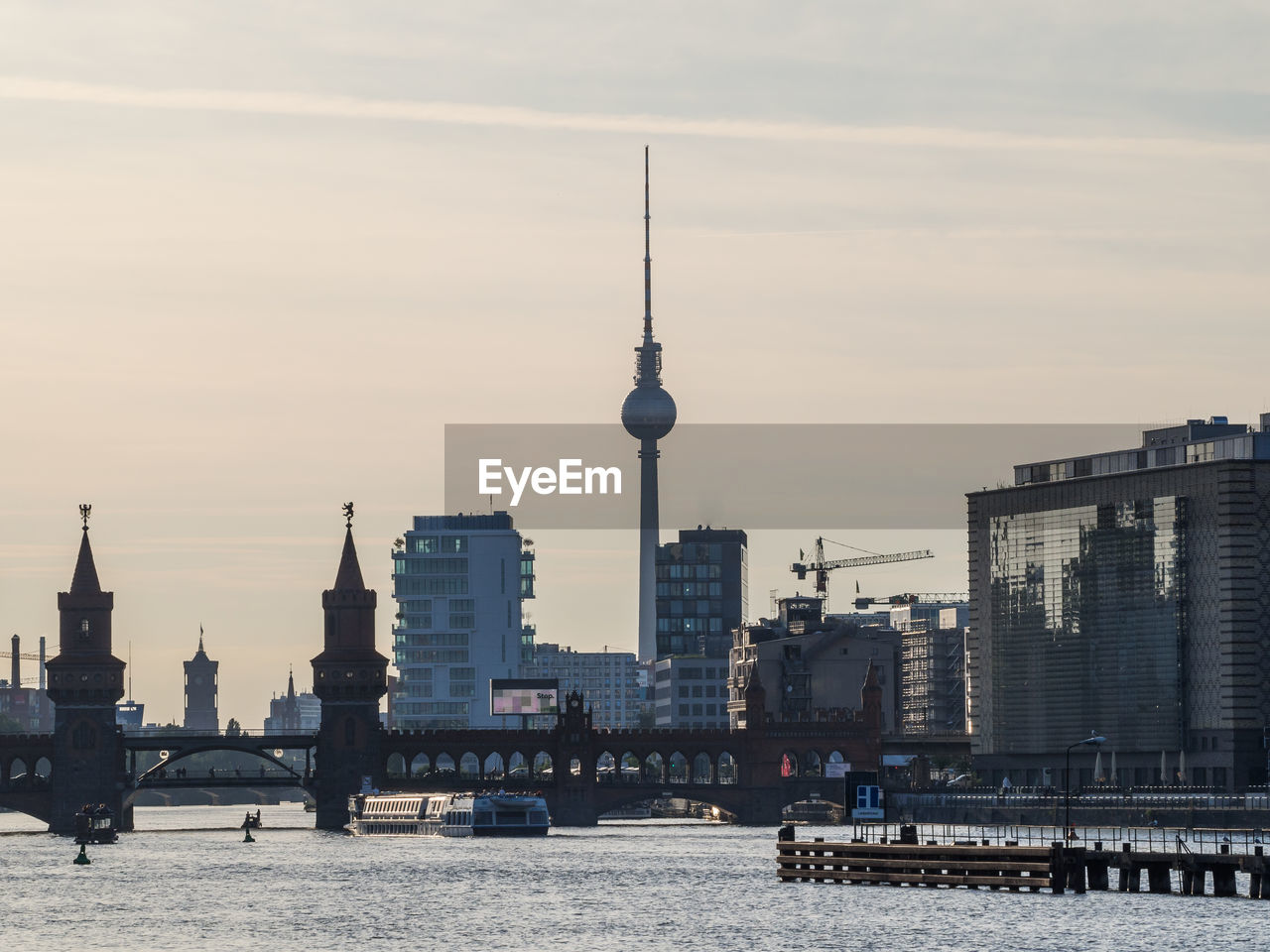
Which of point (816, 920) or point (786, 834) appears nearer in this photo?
point (816, 920)

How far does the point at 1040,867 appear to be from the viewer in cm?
14562

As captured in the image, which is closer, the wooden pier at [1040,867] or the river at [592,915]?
the river at [592,915]

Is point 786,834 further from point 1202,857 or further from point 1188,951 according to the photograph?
point 1188,951

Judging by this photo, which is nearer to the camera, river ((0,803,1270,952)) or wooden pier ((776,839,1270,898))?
river ((0,803,1270,952))

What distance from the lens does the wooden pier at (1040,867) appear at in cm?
14538

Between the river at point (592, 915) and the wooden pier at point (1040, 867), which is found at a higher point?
the wooden pier at point (1040, 867)

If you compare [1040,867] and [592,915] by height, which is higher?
[1040,867]

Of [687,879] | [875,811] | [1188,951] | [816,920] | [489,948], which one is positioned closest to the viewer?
[1188,951]

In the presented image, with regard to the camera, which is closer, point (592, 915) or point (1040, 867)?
point (1040, 867)

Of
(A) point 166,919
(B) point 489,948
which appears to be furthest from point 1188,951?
(A) point 166,919

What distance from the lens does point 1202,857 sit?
473ft

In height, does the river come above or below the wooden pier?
below

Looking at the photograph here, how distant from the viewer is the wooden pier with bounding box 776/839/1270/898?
477ft

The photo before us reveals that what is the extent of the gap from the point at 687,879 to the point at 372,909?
2968 centimetres
